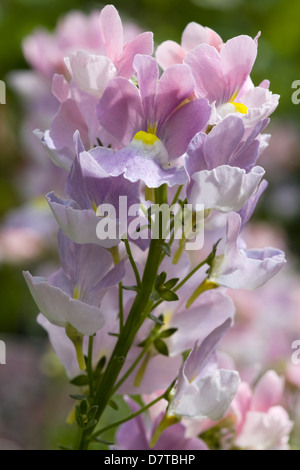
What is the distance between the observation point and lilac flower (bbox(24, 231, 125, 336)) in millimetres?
380

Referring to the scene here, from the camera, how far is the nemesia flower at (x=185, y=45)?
1.34ft

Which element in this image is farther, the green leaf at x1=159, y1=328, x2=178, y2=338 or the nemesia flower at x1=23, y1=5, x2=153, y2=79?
the nemesia flower at x1=23, y1=5, x2=153, y2=79

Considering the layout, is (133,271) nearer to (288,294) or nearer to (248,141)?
(248,141)

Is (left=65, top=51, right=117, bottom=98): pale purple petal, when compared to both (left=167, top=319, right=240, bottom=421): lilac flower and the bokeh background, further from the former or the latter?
the bokeh background

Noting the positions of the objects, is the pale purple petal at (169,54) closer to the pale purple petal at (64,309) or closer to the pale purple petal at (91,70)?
the pale purple petal at (91,70)

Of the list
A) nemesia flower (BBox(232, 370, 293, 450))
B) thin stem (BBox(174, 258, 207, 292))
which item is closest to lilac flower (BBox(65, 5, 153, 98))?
thin stem (BBox(174, 258, 207, 292))

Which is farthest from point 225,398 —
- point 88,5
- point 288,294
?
point 88,5

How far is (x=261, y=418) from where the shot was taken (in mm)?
476

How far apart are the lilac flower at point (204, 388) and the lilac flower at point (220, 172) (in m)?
0.07

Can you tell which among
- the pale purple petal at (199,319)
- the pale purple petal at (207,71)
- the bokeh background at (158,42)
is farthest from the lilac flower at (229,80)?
the bokeh background at (158,42)

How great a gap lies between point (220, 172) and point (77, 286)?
0.10m

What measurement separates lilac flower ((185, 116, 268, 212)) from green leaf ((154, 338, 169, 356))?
0.30ft

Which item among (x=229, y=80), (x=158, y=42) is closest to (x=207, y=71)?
(x=229, y=80)
